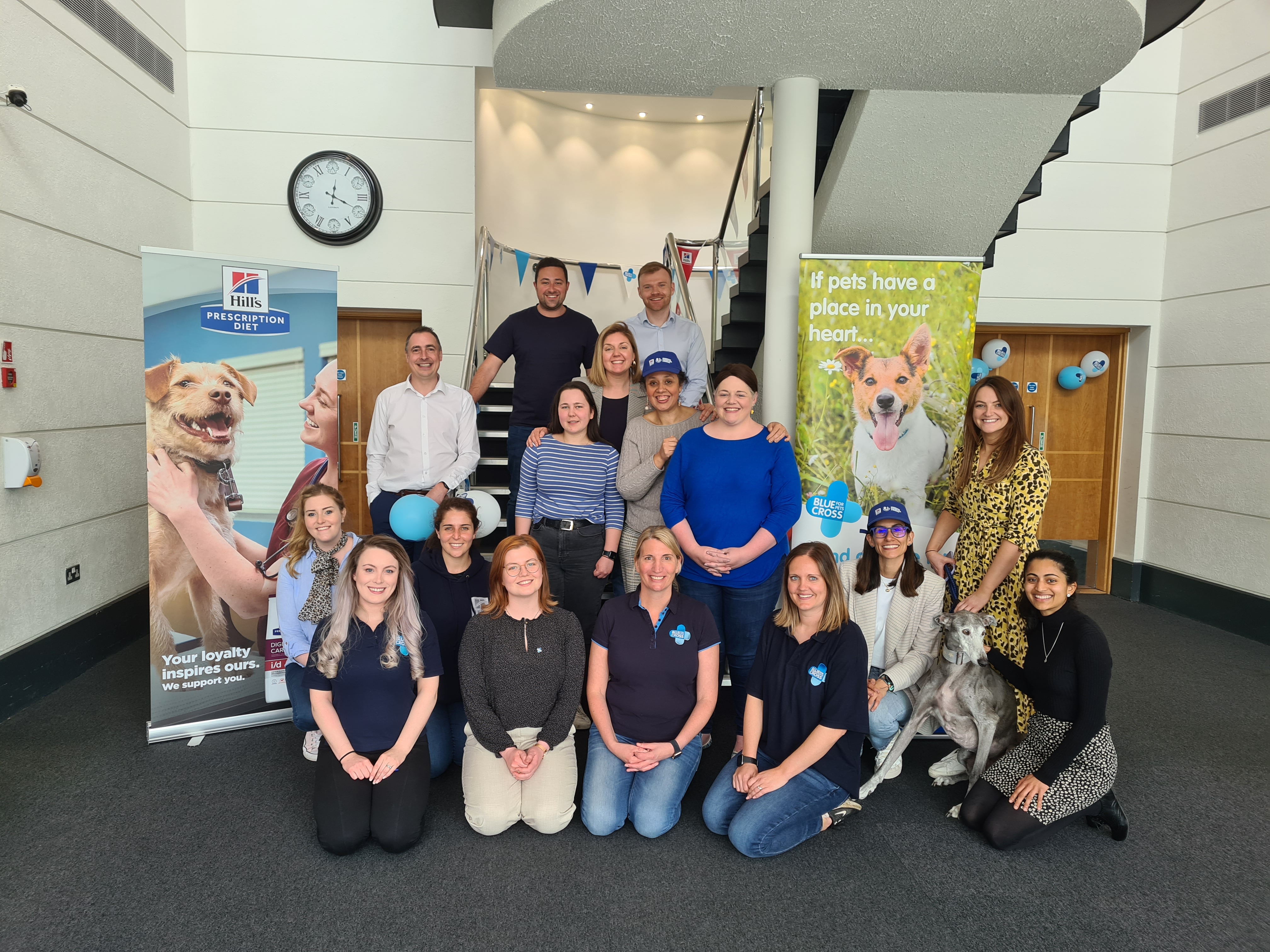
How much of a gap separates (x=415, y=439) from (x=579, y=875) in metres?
1.92

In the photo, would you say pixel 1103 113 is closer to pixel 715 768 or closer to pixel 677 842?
pixel 715 768

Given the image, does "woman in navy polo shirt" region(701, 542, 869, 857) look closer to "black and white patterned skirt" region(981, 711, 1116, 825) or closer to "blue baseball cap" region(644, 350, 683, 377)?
"black and white patterned skirt" region(981, 711, 1116, 825)

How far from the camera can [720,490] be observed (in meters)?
3.00

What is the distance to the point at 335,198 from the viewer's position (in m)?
5.32

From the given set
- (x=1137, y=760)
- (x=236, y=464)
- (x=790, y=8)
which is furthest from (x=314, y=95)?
(x=1137, y=760)

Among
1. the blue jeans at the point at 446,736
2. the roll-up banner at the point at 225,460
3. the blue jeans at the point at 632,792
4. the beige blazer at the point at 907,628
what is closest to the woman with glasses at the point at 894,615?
the beige blazer at the point at 907,628

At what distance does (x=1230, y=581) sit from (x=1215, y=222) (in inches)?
93.9

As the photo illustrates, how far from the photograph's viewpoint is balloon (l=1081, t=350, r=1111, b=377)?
6020mm

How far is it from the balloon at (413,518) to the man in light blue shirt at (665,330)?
4.15 feet

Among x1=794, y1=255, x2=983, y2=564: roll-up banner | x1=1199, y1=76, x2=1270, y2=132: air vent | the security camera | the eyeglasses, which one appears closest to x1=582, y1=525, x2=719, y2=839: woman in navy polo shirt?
the eyeglasses

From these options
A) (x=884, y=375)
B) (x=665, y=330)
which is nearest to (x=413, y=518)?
(x=665, y=330)

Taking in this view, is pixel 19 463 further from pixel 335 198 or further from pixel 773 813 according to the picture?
pixel 773 813

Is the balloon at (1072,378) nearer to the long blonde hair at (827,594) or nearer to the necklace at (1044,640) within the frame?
the necklace at (1044,640)

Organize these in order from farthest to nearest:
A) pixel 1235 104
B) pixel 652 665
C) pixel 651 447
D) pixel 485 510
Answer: pixel 1235 104 < pixel 485 510 < pixel 651 447 < pixel 652 665
